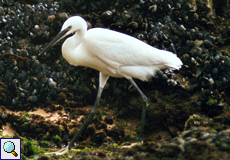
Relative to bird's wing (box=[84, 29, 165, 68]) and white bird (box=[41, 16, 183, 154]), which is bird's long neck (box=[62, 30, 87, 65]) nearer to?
white bird (box=[41, 16, 183, 154])

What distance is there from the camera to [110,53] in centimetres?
544

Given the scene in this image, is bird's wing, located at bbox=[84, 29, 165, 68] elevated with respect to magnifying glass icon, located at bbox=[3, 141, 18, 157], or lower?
elevated

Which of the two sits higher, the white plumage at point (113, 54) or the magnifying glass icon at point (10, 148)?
the white plumage at point (113, 54)

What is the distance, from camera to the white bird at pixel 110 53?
5410mm


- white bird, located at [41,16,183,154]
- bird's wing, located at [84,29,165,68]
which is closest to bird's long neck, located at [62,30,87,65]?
white bird, located at [41,16,183,154]

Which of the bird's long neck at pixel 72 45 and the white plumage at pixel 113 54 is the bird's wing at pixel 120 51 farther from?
the bird's long neck at pixel 72 45

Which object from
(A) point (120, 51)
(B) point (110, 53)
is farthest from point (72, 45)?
(A) point (120, 51)

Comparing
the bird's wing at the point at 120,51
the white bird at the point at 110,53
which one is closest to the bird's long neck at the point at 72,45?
the white bird at the point at 110,53

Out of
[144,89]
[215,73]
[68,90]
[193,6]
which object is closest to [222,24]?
[193,6]

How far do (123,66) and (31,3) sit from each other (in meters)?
4.02

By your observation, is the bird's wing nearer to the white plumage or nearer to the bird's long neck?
the white plumage

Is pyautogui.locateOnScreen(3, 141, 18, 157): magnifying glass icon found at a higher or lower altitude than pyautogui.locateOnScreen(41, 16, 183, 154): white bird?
lower

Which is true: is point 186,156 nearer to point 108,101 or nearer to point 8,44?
point 108,101

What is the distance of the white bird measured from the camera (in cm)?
541
